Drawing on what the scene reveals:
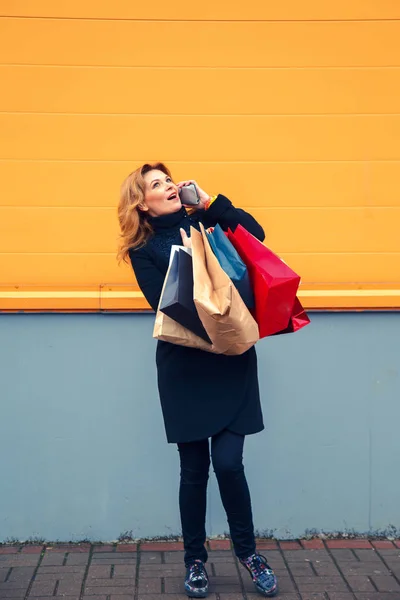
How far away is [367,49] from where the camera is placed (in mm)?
4496

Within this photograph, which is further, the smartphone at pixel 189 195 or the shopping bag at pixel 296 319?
the smartphone at pixel 189 195

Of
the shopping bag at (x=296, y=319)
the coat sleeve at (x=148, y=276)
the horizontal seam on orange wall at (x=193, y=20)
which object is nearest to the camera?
the shopping bag at (x=296, y=319)

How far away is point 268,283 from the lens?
3.46m

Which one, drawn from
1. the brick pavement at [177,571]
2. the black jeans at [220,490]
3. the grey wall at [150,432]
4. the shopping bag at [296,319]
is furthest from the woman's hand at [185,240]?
the brick pavement at [177,571]

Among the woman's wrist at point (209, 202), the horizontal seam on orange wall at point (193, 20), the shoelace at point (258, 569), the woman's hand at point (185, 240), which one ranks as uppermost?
the horizontal seam on orange wall at point (193, 20)

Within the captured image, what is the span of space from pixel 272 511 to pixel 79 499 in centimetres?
103

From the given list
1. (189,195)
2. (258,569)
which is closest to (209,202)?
(189,195)

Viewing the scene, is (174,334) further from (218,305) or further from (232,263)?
(232,263)

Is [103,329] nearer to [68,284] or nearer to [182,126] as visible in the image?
[68,284]

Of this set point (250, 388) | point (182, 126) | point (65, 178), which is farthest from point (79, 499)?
point (182, 126)

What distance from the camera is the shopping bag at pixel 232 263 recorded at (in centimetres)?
353

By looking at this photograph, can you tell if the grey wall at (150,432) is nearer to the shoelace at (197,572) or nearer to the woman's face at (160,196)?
the shoelace at (197,572)

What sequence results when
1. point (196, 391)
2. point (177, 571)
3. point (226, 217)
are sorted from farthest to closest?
point (177, 571)
point (226, 217)
point (196, 391)

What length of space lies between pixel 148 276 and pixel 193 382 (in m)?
→ 0.50
